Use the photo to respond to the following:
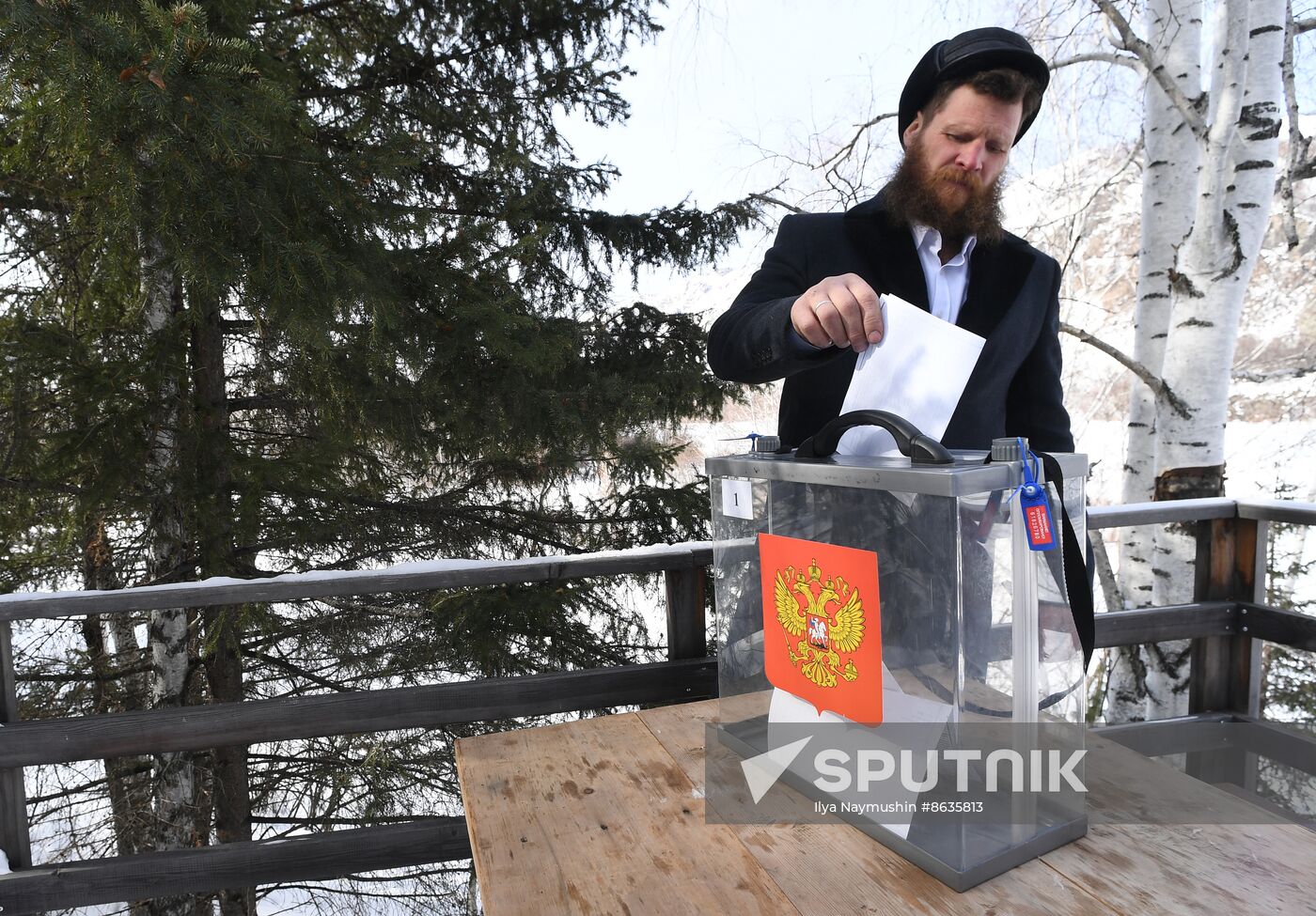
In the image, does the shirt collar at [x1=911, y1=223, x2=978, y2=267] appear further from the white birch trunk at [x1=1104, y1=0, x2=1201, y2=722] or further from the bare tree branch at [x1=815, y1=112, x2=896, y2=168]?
the bare tree branch at [x1=815, y1=112, x2=896, y2=168]

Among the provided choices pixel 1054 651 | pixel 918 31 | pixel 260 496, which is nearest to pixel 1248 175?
pixel 918 31

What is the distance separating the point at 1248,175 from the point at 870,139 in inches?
99.7

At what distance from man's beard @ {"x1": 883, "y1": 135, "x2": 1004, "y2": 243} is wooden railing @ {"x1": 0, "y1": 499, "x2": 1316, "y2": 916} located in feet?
2.97

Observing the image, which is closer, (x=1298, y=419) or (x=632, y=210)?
(x=632, y=210)

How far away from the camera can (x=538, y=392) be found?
3.69 metres

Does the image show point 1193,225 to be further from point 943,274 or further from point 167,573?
point 167,573

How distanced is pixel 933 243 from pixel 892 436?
53 centimetres

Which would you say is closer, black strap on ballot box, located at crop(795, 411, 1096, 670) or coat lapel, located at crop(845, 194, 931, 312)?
black strap on ballot box, located at crop(795, 411, 1096, 670)

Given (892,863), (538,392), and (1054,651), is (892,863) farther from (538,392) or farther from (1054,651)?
(538,392)

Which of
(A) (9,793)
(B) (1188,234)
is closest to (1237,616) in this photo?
(B) (1188,234)

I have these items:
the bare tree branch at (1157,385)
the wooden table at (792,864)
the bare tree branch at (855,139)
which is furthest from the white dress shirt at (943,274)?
the bare tree branch at (855,139)

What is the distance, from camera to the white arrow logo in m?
0.93

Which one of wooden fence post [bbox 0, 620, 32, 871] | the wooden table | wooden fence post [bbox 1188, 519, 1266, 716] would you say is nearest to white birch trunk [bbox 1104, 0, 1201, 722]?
wooden fence post [bbox 1188, 519, 1266, 716]

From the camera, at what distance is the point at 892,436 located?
0.85m
